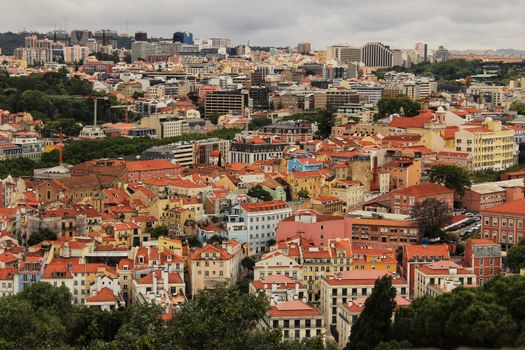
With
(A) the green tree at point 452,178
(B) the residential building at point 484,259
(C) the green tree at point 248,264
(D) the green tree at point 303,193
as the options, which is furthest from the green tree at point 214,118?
(B) the residential building at point 484,259

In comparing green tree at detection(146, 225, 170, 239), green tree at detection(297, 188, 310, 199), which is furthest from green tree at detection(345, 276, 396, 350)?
green tree at detection(297, 188, 310, 199)

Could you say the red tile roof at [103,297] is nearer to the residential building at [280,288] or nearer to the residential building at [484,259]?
the residential building at [280,288]

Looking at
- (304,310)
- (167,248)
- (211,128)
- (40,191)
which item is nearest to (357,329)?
(304,310)

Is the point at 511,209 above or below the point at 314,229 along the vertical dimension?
above

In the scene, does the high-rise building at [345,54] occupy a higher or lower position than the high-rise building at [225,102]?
higher

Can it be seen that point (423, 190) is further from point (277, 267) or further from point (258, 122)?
point (258, 122)

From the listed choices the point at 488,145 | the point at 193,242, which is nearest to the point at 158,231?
the point at 193,242

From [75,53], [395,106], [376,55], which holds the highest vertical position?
[376,55]

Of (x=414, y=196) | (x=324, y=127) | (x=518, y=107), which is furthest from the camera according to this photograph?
(x=518, y=107)
